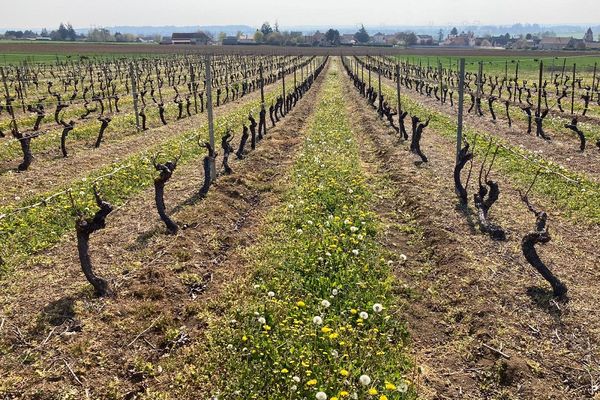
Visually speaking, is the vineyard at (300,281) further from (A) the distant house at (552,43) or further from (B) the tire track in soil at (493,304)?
(A) the distant house at (552,43)

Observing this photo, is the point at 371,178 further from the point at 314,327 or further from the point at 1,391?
the point at 1,391

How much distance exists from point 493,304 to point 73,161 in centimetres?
1352

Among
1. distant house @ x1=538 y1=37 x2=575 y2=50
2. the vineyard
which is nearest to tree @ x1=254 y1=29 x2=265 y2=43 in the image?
distant house @ x1=538 y1=37 x2=575 y2=50

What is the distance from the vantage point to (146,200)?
37.8 ft

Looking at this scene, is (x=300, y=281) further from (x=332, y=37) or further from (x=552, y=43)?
(x=552, y=43)

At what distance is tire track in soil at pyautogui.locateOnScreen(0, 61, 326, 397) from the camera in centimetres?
575

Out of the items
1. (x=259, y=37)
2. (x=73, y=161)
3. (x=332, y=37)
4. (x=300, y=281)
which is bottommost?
(x=300, y=281)

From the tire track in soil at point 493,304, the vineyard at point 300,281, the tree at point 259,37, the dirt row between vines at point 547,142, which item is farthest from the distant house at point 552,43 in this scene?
the tire track in soil at point 493,304

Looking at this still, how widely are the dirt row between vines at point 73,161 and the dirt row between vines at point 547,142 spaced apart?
13.0 metres

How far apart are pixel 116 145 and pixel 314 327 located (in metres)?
14.3

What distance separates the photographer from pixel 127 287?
7398mm

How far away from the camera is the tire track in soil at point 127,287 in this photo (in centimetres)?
575

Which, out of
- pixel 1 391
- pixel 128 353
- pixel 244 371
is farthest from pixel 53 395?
pixel 244 371

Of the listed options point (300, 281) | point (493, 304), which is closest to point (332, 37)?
point (300, 281)
